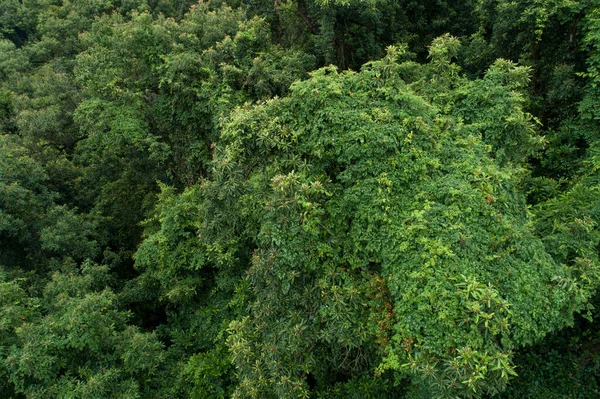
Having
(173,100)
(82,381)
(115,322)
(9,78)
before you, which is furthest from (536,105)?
(9,78)

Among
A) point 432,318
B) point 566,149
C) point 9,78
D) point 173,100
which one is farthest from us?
point 9,78

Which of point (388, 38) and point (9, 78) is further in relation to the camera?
point (9, 78)

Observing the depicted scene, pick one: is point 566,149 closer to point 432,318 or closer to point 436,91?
point 436,91

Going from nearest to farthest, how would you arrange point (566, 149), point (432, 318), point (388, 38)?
point (432, 318) < point (566, 149) < point (388, 38)

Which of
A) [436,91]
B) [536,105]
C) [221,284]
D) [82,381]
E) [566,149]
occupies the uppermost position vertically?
[436,91]

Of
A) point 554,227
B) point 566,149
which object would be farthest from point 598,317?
point 566,149

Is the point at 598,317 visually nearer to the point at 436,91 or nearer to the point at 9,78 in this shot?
the point at 436,91

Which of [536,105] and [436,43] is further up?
[436,43]
